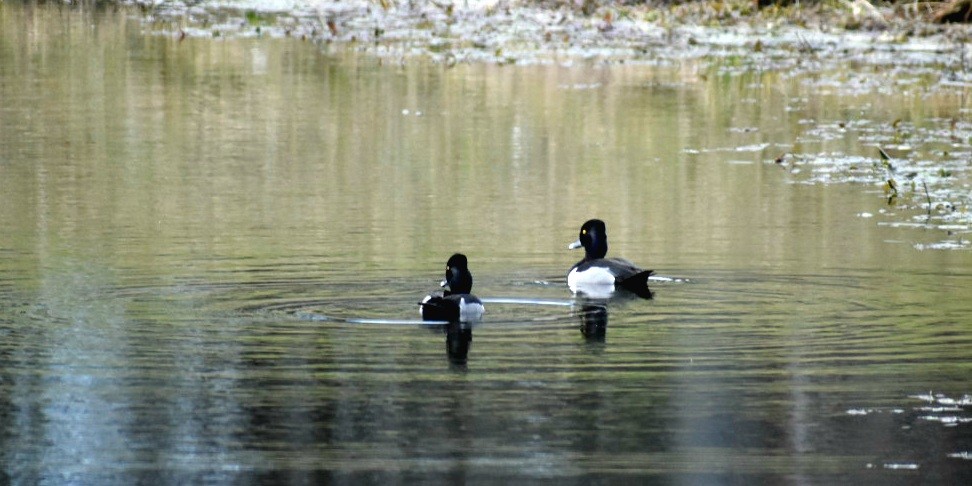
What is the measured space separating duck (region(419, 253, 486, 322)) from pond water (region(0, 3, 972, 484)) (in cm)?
18

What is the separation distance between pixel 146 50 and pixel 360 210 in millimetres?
14721

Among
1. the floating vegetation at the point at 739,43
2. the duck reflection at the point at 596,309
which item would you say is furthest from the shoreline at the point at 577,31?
the duck reflection at the point at 596,309

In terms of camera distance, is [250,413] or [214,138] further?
[214,138]

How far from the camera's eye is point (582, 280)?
1173 cm

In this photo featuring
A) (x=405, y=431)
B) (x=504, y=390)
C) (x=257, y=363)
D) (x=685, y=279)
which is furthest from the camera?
(x=685, y=279)

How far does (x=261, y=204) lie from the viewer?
1491 centimetres

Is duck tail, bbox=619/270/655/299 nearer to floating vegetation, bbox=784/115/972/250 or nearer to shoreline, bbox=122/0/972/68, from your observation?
floating vegetation, bbox=784/115/972/250

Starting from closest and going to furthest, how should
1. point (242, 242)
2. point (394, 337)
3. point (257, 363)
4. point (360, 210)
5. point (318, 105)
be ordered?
point (257, 363), point (394, 337), point (242, 242), point (360, 210), point (318, 105)

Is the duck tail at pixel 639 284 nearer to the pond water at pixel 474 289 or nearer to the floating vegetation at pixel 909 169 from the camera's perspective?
the pond water at pixel 474 289

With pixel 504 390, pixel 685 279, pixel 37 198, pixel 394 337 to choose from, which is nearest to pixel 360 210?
pixel 37 198

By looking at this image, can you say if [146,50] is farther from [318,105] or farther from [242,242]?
[242,242]

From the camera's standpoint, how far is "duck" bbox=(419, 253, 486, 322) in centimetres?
1030

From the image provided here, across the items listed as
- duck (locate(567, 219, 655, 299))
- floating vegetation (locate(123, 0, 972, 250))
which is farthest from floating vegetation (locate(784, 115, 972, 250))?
duck (locate(567, 219, 655, 299))

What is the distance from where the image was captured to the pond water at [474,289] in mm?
7449
